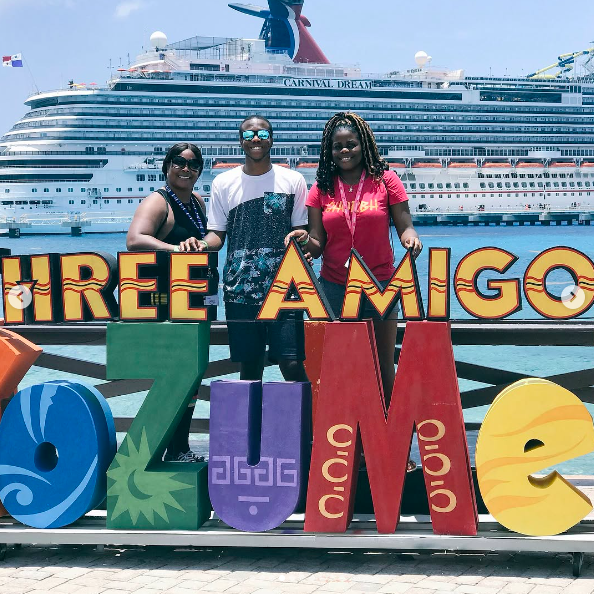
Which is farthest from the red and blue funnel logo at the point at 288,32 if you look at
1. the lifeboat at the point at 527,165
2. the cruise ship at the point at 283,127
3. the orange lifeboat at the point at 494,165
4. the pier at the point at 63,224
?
the pier at the point at 63,224

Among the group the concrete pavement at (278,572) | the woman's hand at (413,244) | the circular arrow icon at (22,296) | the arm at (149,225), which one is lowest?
the concrete pavement at (278,572)

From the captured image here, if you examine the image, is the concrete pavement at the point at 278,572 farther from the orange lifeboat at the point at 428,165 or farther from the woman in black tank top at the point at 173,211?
the orange lifeboat at the point at 428,165

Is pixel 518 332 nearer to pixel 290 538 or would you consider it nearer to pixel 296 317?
pixel 296 317

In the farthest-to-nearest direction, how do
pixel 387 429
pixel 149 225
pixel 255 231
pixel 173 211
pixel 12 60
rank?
pixel 12 60, pixel 173 211, pixel 149 225, pixel 255 231, pixel 387 429

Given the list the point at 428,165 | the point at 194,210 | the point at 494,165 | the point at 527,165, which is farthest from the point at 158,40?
the point at 194,210

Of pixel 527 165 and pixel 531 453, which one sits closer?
pixel 531 453

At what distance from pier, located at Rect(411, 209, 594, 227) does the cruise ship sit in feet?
1.95

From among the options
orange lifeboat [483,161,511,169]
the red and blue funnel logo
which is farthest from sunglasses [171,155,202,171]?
the red and blue funnel logo

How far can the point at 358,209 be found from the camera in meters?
3.43

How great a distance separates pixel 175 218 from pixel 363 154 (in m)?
0.80

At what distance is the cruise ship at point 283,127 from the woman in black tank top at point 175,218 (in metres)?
49.8

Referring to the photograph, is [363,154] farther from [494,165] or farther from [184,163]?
[494,165]

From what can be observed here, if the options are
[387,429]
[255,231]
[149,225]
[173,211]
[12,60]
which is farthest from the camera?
[12,60]

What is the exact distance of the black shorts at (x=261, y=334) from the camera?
3.36 m
